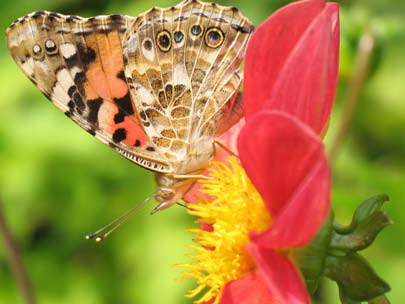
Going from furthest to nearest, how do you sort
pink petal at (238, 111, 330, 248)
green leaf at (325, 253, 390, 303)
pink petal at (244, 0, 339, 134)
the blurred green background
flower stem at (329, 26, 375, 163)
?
the blurred green background
flower stem at (329, 26, 375, 163)
green leaf at (325, 253, 390, 303)
pink petal at (244, 0, 339, 134)
pink petal at (238, 111, 330, 248)

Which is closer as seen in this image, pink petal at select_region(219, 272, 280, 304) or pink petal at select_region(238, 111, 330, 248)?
pink petal at select_region(238, 111, 330, 248)

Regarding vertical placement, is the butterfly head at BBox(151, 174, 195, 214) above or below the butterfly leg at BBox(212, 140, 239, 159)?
below

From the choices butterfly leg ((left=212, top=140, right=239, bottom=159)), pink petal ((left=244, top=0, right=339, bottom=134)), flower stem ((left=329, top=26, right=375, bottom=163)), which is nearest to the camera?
pink petal ((left=244, top=0, right=339, bottom=134))

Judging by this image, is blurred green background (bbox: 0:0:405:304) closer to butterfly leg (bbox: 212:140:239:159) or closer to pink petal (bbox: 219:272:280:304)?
butterfly leg (bbox: 212:140:239:159)

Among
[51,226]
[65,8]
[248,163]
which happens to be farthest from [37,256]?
[248,163]

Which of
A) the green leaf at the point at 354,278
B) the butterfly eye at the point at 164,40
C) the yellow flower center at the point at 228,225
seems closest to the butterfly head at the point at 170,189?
the yellow flower center at the point at 228,225

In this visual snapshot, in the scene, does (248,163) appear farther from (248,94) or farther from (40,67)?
(40,67)

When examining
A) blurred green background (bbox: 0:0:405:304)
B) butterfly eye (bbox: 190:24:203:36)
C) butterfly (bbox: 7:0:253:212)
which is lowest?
blurred green background (bbox: 0:0:405:304)

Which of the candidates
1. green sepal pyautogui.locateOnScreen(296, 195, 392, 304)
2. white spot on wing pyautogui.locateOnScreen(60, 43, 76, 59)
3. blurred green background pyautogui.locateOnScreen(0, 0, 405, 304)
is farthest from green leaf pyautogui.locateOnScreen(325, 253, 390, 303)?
blurred green background pyautogui.locateOnScreen(0, 0, 405, 304)
